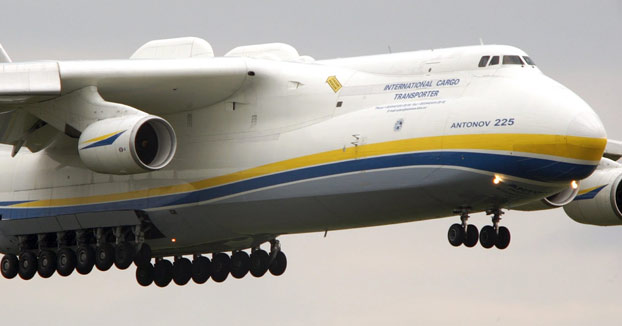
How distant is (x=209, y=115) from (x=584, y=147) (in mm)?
5816

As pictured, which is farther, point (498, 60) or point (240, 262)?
point (240, 262)

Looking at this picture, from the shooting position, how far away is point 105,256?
24812 millimetres

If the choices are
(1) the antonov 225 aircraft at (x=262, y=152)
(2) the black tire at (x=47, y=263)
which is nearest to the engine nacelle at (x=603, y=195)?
(1) the antonov 225 aircraft at (x=262, y=152)

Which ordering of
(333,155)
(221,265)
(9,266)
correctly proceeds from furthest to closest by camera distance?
(221,265)
(9,266)
(333,155)

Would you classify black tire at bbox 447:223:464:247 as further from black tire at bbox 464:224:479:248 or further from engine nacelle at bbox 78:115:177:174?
engine nacelle at bbox 78:115:177:174

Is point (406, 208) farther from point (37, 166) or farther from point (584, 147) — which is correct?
point (37, 166)

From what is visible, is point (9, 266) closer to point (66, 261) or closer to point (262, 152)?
point (66, 261)

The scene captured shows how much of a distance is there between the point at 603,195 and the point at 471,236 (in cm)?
393

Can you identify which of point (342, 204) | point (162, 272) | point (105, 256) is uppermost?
point (162, 272)

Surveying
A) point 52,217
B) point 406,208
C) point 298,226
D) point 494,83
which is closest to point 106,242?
point 52,217

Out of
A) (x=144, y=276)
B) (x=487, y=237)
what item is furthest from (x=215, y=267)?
(x=487, y=237)

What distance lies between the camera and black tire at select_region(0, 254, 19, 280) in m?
26.0

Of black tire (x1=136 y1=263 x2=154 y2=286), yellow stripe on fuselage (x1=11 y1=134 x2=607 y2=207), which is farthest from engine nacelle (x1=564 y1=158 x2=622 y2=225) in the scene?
black tire (x1=136 y1=263 x2=154 y2=286)

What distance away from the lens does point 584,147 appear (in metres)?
21.1
